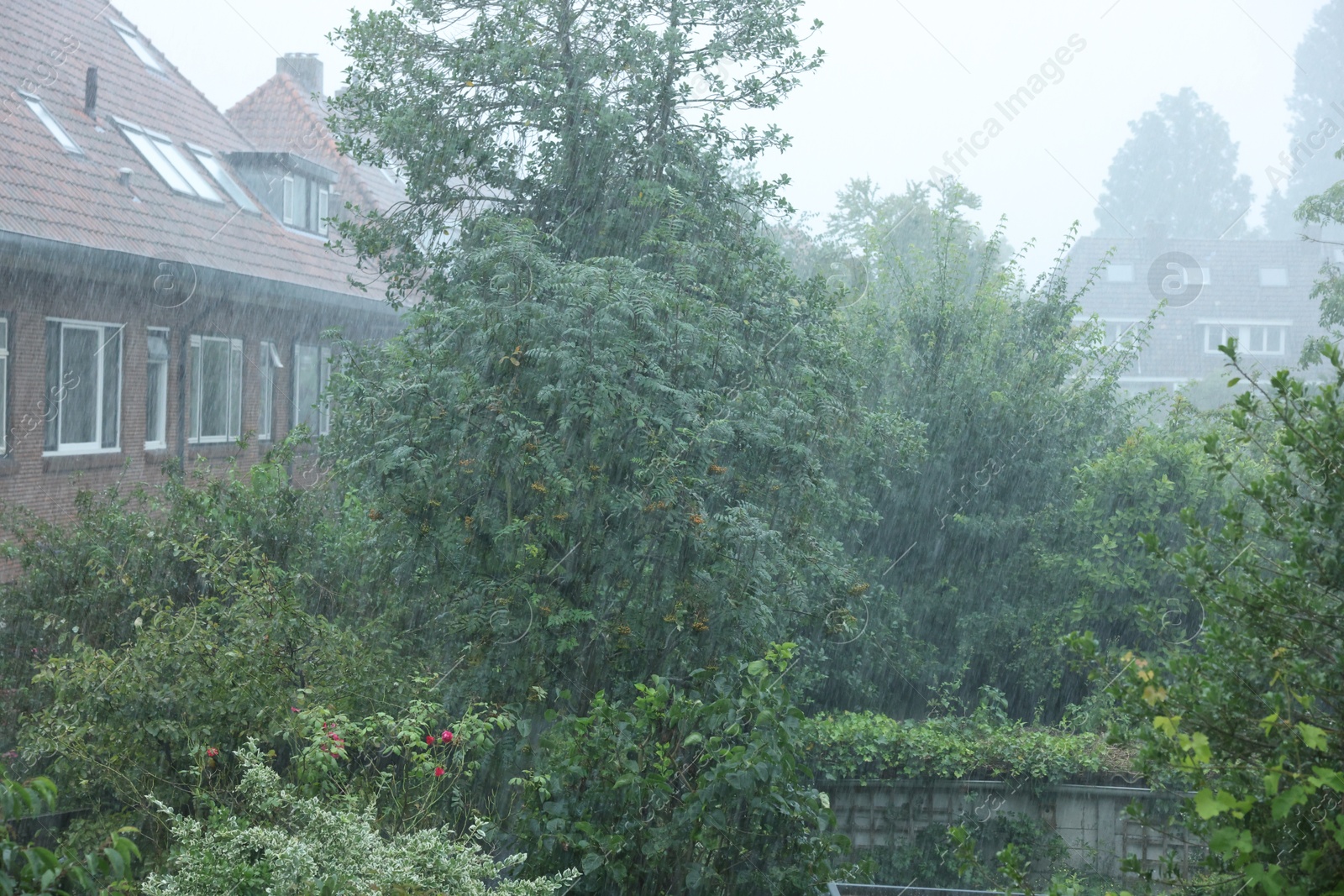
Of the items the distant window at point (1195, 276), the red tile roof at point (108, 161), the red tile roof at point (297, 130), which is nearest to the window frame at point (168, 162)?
the red tile roof at point (108, 161)

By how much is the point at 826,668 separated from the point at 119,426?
9145 mm

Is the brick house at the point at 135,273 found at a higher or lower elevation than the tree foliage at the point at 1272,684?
higher

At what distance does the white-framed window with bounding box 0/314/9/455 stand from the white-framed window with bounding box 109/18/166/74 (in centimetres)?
805

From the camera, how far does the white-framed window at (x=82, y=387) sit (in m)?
11.9

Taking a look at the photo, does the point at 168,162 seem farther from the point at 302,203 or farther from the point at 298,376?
the point at 298,376

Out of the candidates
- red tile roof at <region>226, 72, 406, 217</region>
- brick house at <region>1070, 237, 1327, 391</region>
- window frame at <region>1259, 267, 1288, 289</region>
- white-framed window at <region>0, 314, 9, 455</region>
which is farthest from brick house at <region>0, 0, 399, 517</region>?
window frame at <region>1259, 267, 1288, 289</region>

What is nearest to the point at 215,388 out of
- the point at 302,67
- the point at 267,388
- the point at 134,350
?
the point at 267,388

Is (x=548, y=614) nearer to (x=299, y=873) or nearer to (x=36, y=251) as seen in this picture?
(x=299, y=873)

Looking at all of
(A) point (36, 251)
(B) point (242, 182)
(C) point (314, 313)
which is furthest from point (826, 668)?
(B) point (242, 182)

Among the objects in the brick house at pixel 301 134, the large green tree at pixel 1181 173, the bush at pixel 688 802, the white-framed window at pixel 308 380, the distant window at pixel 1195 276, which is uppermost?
the large green tree at pixel 1181 173

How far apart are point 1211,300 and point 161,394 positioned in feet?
146

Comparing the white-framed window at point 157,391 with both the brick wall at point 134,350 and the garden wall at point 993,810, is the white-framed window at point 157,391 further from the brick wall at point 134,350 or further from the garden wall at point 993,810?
the garden wall at point 993,810

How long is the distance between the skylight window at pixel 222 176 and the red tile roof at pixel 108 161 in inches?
8.2

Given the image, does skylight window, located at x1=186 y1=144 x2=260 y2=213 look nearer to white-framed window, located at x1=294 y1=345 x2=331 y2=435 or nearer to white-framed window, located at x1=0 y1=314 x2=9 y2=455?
white-framed window, located at x1=294 y1=345 x2=331 y2=435
